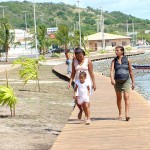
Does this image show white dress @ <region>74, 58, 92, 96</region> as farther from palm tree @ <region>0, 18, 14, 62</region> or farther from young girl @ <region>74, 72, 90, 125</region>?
palm tree @ <region>0, 18, 14, 62</region>

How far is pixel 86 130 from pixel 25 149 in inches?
50.4

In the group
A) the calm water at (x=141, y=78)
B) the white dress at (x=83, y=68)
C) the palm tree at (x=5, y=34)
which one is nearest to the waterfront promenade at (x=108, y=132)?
the white dress at (x=83, y=68)

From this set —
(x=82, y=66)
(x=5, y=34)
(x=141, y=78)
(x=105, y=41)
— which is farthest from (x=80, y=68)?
(x=105, y=41)

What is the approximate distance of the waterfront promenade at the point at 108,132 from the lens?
27.9 feet

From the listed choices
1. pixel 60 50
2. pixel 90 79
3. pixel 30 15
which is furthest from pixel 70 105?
pixel 30 15

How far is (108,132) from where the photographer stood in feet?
31.7

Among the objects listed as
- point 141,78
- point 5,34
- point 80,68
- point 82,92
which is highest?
point 5,34

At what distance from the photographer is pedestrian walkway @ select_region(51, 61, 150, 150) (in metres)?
8.49

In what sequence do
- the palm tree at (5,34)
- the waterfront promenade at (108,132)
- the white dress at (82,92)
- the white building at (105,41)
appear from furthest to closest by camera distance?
the white building at (105,41) < the palm tree at (5,34) < the white dress at (82,92) < the waterfront promenade at (108,132)

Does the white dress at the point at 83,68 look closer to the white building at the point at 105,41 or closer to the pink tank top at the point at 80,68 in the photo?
the pink tank top at the point at 80,68

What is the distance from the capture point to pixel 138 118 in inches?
437

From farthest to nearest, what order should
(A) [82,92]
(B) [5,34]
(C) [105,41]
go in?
1. (C) [105,41]
2. (B) [5,34]
3. (A) [82,92]

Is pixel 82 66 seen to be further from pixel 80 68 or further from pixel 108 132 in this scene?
pixel 108 132

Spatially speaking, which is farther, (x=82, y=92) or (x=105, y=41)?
(x=105, y=41)
